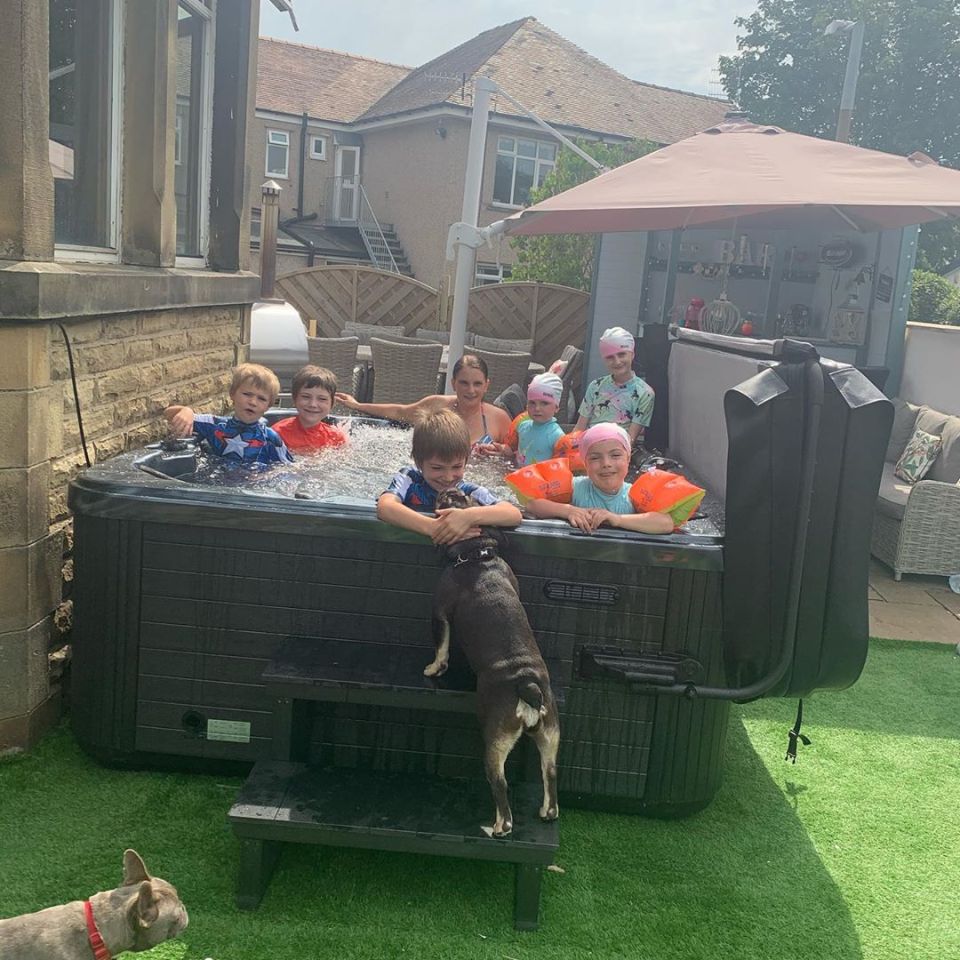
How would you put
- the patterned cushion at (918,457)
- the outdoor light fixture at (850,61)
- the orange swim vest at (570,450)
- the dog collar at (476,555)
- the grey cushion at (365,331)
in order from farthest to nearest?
the grey cushion at (365,331) < the outdoor light fixture at (850,61) < the patterned cushion at (918,457) < the orange swim vest at (570,450) < the dog collar at (476,555)

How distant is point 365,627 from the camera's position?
3135mm

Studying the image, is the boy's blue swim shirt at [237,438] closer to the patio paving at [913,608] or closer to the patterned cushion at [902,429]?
the patio paving at [913,608]

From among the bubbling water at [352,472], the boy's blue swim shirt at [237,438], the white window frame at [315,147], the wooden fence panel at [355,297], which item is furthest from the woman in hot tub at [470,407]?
the white window frame at [315,147]

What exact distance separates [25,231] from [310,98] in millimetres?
25754

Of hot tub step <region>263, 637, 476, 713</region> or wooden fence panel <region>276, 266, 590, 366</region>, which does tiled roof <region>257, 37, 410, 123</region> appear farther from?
hot tub step <region>263, 637, 476, 713</region>

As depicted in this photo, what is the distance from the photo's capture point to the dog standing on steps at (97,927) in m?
1.96

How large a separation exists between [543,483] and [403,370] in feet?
18.5

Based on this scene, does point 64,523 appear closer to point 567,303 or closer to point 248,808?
point 248,808

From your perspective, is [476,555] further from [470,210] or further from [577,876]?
[470,210]

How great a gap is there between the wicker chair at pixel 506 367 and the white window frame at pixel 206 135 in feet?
12.5

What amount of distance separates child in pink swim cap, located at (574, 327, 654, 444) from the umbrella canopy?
779 millimetres

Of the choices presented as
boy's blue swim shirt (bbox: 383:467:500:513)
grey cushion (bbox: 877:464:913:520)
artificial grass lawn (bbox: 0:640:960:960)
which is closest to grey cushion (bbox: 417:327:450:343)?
grey cushion (bbox: 877:464:913:520)

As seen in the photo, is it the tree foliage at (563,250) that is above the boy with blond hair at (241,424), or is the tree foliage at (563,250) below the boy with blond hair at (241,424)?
above

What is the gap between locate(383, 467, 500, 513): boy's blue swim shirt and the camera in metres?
3.23
